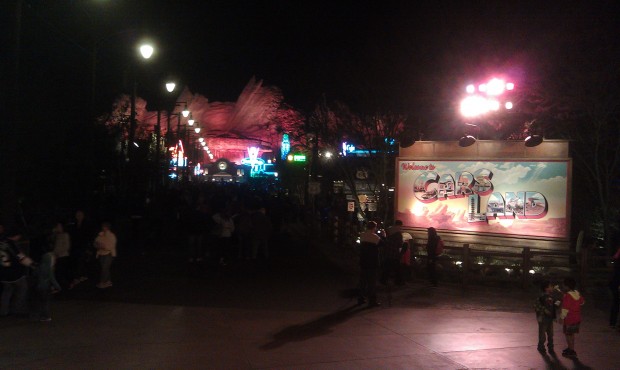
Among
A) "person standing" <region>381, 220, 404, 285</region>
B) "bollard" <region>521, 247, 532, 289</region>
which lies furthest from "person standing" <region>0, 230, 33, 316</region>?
"bollard" <region>521, 247, 532, 289</region>

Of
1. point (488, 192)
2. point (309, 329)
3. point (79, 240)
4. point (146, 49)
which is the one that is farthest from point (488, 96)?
point (146, 49)

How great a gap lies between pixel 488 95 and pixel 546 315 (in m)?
7.20

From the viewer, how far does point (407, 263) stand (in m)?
14.6

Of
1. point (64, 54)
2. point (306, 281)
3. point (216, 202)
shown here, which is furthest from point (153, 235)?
point (306, 281)

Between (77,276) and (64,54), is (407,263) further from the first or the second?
(64,54)

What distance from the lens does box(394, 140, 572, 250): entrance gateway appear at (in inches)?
595

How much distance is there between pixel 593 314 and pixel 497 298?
1.90 m

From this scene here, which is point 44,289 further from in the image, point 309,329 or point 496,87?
A: point 496,87

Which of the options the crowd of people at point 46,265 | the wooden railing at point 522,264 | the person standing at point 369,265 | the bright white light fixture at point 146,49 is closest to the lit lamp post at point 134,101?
the bright white light fixture at point 146,49

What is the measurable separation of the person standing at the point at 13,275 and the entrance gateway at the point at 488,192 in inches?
416

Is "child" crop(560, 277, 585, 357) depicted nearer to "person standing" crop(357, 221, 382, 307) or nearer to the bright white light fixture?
"person standing" crop(357, 221, 382, 307)

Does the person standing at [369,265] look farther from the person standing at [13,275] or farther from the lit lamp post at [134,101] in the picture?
the lit lamp post at [134,101]

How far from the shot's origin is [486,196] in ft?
52.9

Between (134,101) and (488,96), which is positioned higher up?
(134,101)
